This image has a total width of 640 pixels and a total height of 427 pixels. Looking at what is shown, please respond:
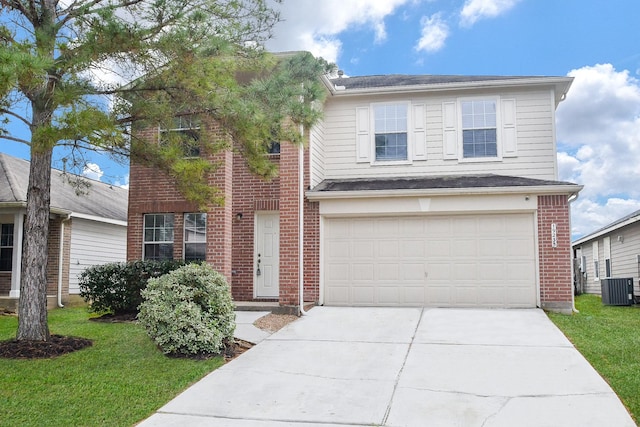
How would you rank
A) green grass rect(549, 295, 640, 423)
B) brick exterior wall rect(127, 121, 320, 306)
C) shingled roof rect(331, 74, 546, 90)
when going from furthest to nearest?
shingled roof rect(331, 74, 546, 90)
brick exterior wall rect(127, 121, 320, 306)
green grass rect(549, 295, 640, 423)

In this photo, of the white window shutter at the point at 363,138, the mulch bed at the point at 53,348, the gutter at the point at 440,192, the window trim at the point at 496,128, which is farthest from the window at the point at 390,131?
the mulch bed at the point at 53,348

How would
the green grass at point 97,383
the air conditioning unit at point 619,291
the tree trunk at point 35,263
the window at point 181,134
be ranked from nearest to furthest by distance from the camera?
the green grass at point 97,383
the tree trunk at point 35,263
the window at point 181,134
the air conditioning unit at point 619,291

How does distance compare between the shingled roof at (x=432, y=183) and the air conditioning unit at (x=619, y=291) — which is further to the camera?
the air conditioning unit at (x=619, y=291)

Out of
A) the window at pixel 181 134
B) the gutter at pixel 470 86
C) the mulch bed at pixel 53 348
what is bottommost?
the mulch bed at pixel 53 348

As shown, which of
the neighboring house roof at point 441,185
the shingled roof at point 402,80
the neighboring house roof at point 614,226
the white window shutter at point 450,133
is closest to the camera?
the neighboring house roof at point 441,185

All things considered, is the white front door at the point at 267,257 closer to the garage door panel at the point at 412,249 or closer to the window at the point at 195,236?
the window at the point at 195,236

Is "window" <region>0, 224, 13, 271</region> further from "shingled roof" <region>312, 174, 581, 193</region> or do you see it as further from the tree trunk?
"shingled roof" <region>312, 174, 581, 193</region>

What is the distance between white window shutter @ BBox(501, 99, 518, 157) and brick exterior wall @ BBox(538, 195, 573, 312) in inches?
67.1

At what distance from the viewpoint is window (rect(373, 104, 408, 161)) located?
14.3 metres

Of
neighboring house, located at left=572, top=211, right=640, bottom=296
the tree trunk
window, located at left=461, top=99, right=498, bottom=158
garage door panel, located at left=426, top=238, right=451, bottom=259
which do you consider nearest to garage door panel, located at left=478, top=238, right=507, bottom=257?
garage door panel, located at left=426, top=238, right=451, bottom=259

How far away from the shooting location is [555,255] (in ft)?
40.8

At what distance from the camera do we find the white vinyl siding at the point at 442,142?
13.7m

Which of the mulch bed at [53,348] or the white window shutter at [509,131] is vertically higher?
the white window shutter at [509,131]

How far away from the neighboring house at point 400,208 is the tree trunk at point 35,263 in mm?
3753
